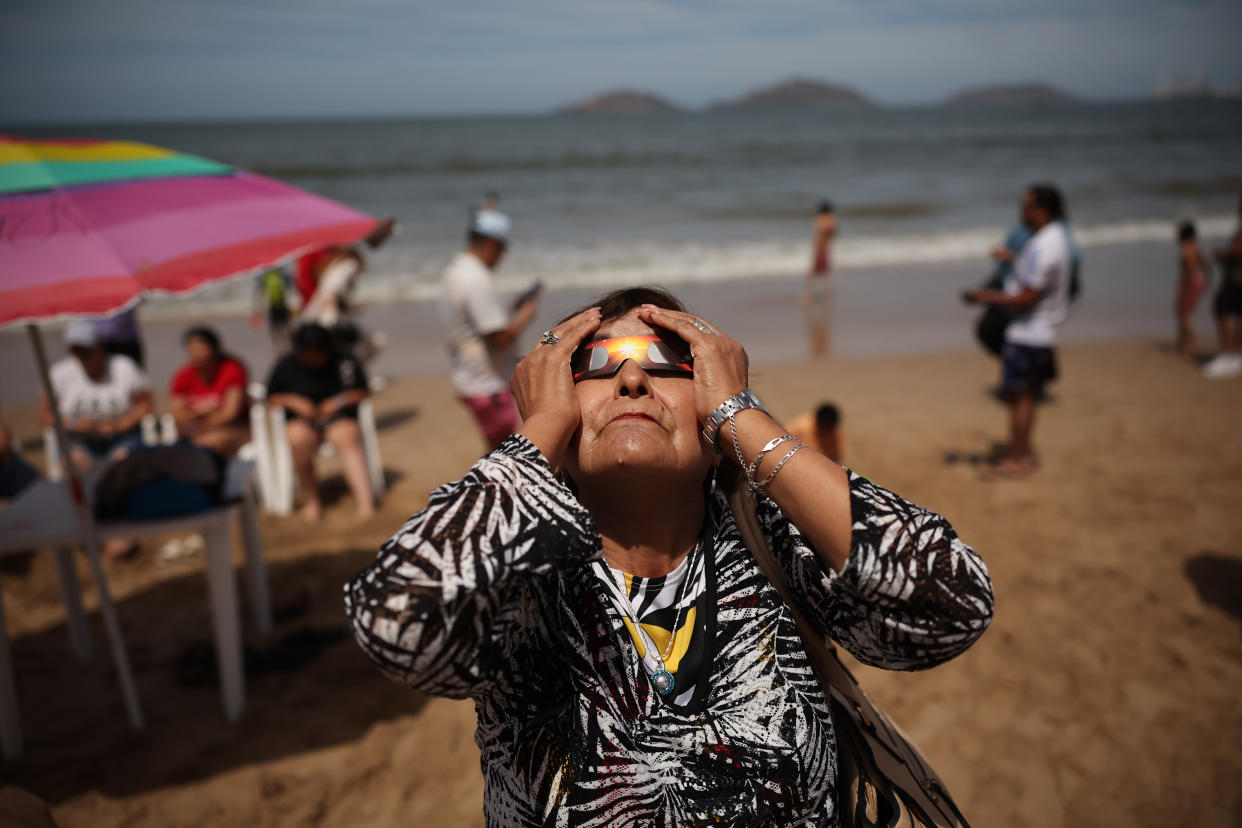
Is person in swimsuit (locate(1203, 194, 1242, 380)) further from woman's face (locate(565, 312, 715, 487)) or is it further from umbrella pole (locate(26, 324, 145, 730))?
umbrella pole (locate(26, 324, 145, 730))

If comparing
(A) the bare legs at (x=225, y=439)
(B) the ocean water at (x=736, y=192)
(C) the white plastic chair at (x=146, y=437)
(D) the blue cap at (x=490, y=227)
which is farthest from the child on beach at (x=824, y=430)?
(B) the ocean water at (x=736, y=192)

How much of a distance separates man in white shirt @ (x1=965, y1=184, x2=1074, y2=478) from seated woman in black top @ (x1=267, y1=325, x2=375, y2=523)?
4.81 metres

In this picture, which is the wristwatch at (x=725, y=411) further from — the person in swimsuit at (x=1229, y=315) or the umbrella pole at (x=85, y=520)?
the person in swimsuit at (x=1229, y=315)

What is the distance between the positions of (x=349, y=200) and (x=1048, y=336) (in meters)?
25.7

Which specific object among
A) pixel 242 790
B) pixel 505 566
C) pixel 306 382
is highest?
pixel 505 566

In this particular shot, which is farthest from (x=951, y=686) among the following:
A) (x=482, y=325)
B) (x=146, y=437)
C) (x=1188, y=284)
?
(x=1188, y=284)

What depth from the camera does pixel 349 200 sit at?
27.0 meters

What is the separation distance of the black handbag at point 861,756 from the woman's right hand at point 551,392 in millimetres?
389

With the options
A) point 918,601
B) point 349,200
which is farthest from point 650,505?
point 349,200

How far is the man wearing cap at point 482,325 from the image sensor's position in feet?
16.6

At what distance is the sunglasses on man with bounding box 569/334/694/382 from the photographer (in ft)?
5.09

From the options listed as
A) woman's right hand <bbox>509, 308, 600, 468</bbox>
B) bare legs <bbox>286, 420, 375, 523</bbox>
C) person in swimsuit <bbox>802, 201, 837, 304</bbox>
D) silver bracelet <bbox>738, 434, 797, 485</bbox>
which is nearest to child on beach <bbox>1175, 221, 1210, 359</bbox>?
person in swimsuit <bbox>802, 201, 837, 304</bbox>

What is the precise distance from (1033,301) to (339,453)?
17.0ft

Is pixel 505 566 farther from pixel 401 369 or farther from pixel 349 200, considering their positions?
pixel 349 200
